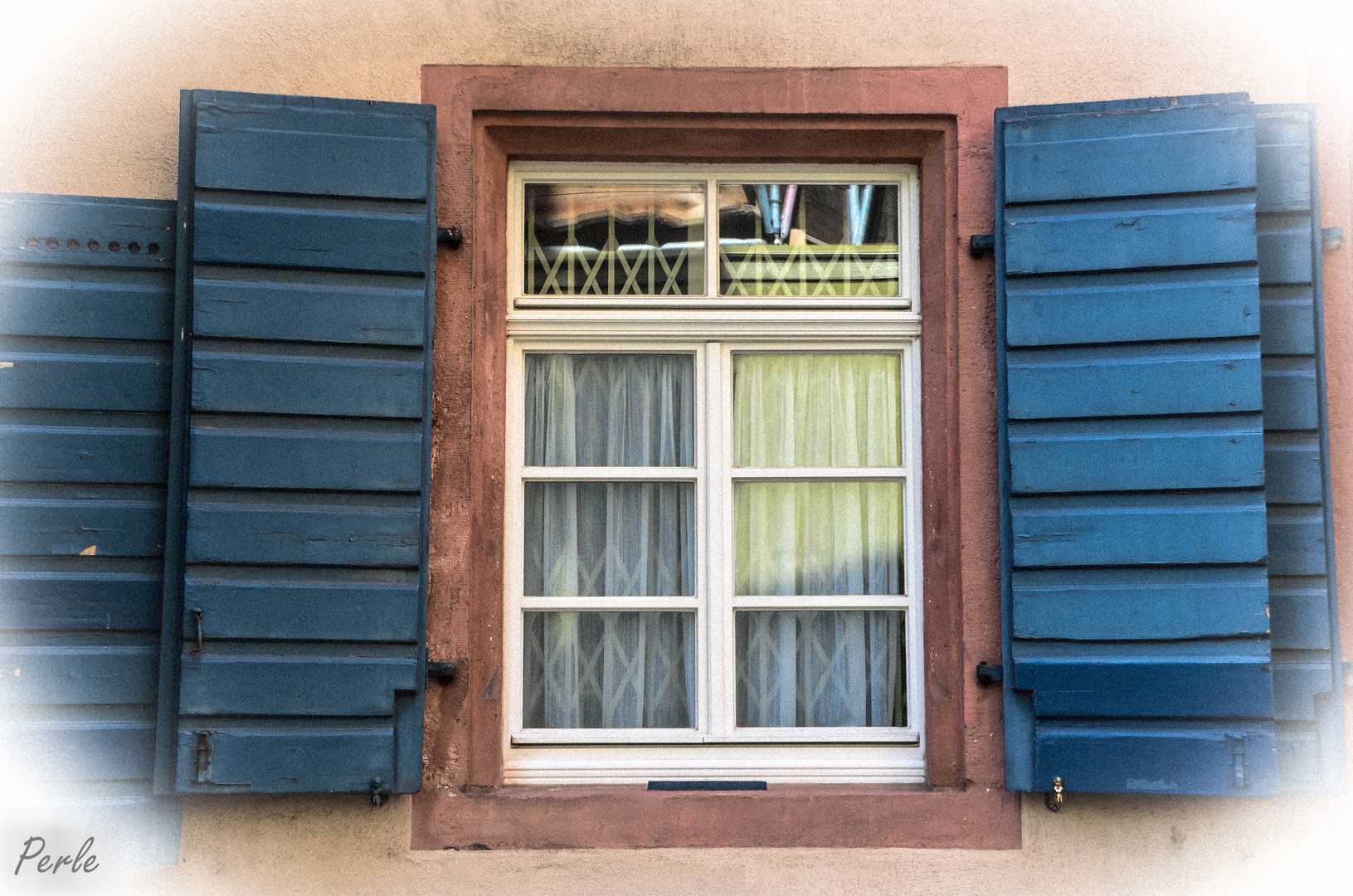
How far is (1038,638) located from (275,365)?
1.98m

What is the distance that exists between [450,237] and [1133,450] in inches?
70.5

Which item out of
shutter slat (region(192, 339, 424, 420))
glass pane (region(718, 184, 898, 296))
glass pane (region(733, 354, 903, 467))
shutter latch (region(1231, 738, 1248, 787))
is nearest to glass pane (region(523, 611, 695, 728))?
glass pane (region(733, 354, 903, 467))

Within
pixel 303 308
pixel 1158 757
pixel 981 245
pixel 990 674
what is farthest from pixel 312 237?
pixel 1158 757

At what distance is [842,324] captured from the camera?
3.14 meters

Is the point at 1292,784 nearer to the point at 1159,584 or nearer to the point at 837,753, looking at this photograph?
the point at 1159,584

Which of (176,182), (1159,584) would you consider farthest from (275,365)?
(1159,584)

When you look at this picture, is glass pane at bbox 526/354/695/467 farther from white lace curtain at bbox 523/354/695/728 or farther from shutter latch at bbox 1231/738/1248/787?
shutter latch at bbox 1231/738/1248/787

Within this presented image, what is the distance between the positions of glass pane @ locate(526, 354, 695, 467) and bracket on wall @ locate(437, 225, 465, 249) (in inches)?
14.9

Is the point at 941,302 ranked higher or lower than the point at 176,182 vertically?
lower

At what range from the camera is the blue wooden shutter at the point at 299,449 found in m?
2.74

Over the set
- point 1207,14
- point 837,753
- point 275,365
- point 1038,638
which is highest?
point 1207,14

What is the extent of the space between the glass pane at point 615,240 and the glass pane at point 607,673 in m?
0.92

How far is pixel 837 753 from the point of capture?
3.05 m

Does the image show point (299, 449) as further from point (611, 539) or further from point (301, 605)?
point (611, 539)
